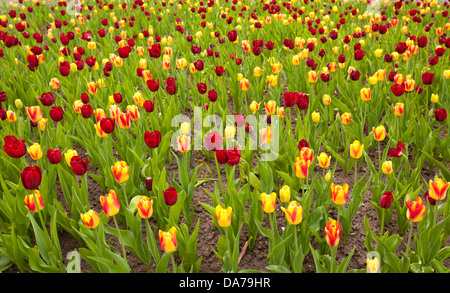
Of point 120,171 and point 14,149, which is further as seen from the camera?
point 14,149

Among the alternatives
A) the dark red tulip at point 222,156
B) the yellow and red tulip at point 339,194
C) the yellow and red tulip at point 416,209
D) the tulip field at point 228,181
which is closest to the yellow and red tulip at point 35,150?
the tulip field at point 228,181

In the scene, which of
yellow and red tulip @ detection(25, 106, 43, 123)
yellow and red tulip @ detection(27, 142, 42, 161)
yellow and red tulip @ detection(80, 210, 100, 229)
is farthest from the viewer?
yellow and red tulip @ detection(25, 106, 43, 123)

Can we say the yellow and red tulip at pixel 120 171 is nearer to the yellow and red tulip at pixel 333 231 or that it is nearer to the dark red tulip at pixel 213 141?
the dark red tulip at pixel 213 141

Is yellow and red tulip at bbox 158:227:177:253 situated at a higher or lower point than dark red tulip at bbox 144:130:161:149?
lower

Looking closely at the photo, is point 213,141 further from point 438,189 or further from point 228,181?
point 438,189

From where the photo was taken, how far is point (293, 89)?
403cm

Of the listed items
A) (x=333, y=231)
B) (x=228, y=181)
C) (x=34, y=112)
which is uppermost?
(x=34, y=112)

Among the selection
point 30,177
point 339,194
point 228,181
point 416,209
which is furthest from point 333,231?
point 30,177

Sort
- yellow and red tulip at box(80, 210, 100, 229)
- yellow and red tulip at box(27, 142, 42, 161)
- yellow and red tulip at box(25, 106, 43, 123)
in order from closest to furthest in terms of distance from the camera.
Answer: yellow and red tulip at box(80, 210, 100, 229) < yellow and red tulip at box(27, 142, 42, 161) < yellow and red tulip at box(25, 106, 43, 123)

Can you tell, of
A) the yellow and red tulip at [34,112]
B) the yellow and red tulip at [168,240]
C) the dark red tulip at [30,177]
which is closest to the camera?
the yellow and red tulip at [168,240]

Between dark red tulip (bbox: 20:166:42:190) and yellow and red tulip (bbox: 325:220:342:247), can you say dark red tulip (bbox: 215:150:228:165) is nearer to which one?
yellow and red tulip (bbox: 325:220:342:247)

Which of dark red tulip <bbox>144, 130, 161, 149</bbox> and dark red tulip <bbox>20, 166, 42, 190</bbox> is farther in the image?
dark red tulip <bbox>144, 130, 161, 149</bbox>

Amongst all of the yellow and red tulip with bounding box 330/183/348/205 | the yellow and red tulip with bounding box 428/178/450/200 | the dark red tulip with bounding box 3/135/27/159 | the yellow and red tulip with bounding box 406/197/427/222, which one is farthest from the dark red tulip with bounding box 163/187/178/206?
the yellow and red tulip with bounding box 428/178/450/200
